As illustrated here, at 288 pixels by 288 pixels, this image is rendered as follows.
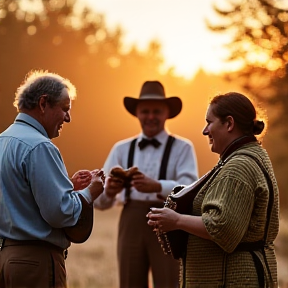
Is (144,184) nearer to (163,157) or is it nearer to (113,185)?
(113,185)

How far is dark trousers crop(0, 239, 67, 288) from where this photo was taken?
4.13m

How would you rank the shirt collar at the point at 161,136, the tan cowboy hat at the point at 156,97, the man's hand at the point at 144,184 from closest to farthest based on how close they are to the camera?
the man's hand at the point at 144,184, the shirt collar at the point at 161,136, the tan cowboy hat at the point at 156,97

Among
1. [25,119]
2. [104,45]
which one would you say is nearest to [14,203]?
[25,119]

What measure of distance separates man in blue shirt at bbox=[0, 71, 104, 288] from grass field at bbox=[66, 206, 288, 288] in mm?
4948

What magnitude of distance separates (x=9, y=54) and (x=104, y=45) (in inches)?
261

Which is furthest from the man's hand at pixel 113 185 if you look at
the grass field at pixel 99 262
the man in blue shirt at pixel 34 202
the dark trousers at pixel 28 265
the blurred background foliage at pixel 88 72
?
the blurred background foliage at pixel 88 72

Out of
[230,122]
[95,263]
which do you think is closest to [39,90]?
[230,122]

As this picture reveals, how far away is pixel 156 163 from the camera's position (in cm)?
659

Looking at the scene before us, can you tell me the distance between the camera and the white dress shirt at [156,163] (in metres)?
6.50

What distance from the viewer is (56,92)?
4281 mm

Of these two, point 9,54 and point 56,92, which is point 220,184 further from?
point 9,54

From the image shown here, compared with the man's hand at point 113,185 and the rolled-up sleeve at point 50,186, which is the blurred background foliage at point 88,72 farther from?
the rolled-up sleeve at point 50,186

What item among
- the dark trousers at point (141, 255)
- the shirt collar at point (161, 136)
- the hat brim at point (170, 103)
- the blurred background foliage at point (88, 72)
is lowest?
the dark trousers at point (141, 255)

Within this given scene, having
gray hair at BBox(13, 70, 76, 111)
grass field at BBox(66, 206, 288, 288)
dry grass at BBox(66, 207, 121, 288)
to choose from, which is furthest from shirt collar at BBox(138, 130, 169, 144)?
dry grass at BBox(66, 207, 121, 288)
